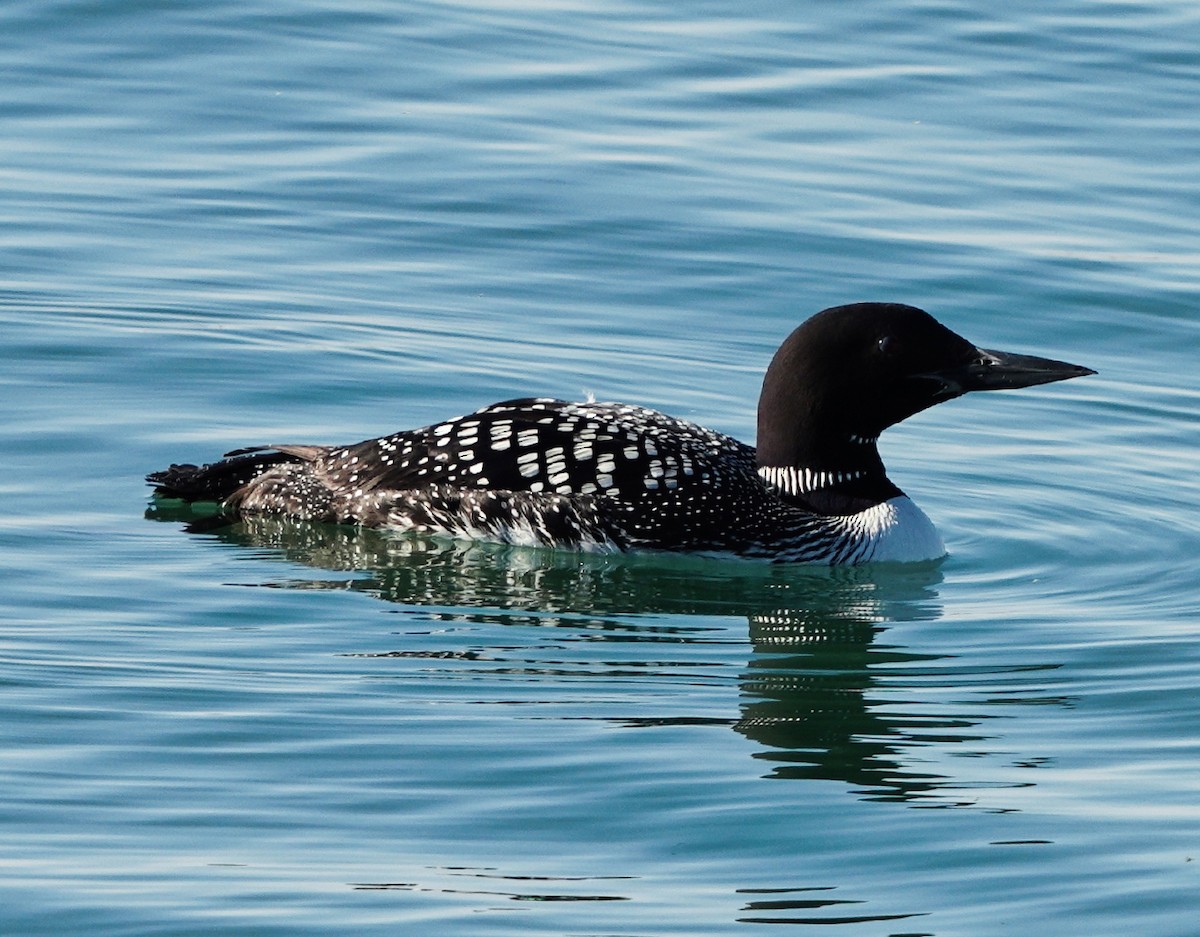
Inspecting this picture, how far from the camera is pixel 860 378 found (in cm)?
818

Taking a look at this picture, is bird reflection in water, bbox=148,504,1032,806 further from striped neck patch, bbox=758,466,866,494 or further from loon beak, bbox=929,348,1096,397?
loon beak, bbox=929,348,1096,397

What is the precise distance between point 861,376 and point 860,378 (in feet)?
0.03

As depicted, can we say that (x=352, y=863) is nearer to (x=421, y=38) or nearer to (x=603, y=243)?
(x=603, y=243)

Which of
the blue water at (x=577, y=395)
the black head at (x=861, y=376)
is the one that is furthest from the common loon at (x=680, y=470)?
the blue water at (x=577, y=395)

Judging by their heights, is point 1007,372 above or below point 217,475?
above

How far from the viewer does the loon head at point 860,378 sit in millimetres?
8133

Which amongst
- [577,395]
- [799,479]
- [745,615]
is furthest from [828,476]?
[577,395]

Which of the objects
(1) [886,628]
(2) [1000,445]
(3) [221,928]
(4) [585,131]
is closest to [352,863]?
(3) [221,928]

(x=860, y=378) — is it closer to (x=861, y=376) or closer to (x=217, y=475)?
(x=861, y=376)

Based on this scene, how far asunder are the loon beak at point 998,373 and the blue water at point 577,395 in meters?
0.56

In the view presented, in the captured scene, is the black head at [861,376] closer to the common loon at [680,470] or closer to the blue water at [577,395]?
the common loon at [680,470]

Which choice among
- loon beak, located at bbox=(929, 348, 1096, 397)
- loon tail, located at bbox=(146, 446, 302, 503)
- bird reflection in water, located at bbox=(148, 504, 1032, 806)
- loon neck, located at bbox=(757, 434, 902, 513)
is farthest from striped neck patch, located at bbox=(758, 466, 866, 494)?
loon tail, located at bbox=(146, 446, 302, 503)

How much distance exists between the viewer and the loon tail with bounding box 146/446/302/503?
8250mm

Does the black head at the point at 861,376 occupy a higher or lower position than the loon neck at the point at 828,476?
higher
